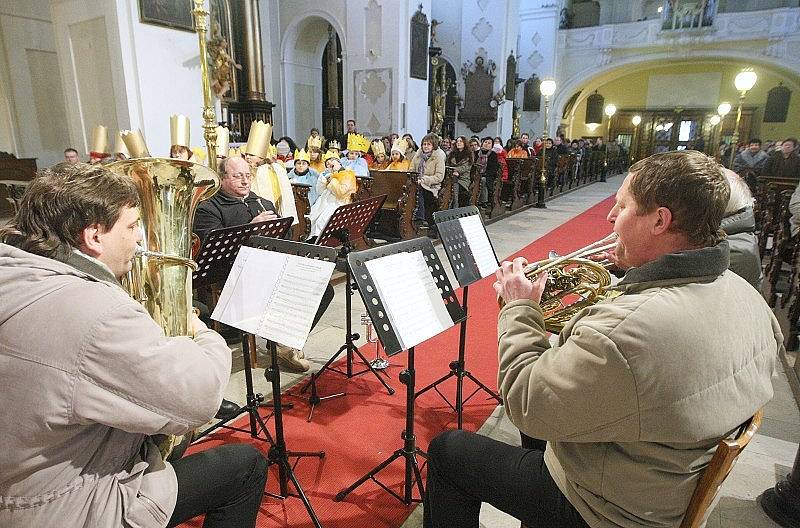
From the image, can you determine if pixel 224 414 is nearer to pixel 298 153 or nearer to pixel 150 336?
pixel 150 336

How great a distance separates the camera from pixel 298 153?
7113 mm

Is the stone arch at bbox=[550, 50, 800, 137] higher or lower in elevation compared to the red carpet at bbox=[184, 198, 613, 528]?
higher

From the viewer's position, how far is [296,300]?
178cm

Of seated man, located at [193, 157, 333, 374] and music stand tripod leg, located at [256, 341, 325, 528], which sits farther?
seated man, located at [193, 157, 333, 374]

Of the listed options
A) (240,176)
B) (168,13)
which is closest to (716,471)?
(240,176)

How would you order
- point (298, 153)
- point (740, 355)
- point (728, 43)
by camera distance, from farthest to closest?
point (728, 43) < point (298, 153) < point (740, 355)

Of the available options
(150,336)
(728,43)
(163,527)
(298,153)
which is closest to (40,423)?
(150,336)

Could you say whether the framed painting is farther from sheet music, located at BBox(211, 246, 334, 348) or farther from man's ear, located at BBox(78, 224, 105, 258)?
man's ear, located at BBox(78, 224, 105, 258)

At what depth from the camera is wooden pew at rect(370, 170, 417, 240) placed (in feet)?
21.3

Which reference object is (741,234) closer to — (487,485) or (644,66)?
(487,485)

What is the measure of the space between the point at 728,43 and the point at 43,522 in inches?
925

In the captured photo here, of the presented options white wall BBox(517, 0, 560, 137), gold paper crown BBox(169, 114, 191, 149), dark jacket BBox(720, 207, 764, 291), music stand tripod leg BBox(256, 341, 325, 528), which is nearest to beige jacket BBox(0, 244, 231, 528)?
music stand tripod leg BBox(256, 341, 325, 528)

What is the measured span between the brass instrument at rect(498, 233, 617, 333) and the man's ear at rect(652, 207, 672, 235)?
0.41 m

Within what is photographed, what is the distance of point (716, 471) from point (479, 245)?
5.15 ft
